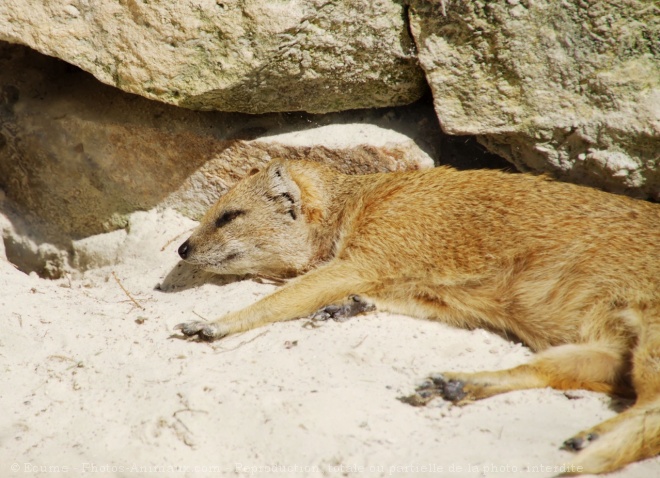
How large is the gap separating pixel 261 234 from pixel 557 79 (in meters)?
2.08

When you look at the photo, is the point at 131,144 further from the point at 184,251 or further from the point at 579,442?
the point at 579,442

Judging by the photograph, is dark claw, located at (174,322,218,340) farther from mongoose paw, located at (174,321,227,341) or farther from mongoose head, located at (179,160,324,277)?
mongoose head, located at (179,160,324,277)

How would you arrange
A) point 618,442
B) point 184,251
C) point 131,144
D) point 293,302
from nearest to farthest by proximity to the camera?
point 618,442 → point 293,302 → point 184,251 → point 131,144

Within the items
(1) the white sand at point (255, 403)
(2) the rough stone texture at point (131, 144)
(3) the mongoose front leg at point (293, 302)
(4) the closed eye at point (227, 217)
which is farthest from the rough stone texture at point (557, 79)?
(4) the closed eye at point (227, 217)

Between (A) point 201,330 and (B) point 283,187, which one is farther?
(B) point 283,187

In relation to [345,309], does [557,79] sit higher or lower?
higher

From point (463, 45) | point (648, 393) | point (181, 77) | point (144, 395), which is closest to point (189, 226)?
point (181, 77)

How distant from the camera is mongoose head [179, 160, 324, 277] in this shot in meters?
4.54

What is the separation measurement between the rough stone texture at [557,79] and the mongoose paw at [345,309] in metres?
1.28

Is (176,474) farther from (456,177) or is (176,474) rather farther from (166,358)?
(456,177)

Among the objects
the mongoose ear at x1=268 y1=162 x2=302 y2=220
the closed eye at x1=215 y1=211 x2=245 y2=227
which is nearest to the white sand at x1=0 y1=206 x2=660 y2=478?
the closed eye at x1=215 y1=211 x2=245 y2=227

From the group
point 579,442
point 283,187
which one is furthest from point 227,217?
point 579,442

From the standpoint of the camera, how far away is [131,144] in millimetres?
5059

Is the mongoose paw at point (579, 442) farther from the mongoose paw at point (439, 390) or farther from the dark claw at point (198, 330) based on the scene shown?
the dark claw at point (198, 330)
